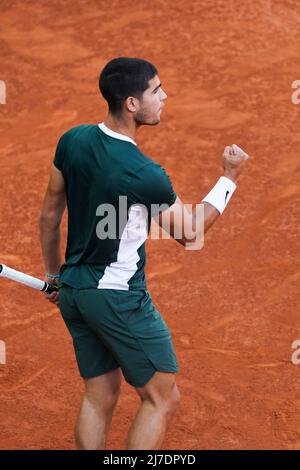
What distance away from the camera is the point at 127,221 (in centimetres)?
446

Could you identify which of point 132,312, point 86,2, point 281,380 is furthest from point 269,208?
point 86,2

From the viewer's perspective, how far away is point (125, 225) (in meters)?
4.47

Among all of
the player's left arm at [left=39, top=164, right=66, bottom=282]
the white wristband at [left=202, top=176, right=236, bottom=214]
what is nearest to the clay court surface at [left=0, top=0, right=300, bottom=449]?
the player's left arm at [left=39, top=164, right=66, bottom=282]

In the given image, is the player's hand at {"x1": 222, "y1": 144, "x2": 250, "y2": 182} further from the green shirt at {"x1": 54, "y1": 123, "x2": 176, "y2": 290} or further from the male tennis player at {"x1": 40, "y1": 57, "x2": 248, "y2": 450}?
the green shirt at {"x1": 54, "y1": 123, "x2": 176, "y2": 290}

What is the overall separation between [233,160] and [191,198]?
3672 millimetres

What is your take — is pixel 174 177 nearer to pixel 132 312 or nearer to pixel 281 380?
pixel 281 380

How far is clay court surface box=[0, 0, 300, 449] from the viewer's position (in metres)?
5.92

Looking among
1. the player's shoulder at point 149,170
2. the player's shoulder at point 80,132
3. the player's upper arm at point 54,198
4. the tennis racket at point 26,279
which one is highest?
the player's shoulder at point 80,132

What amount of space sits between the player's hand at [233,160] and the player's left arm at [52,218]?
0.77m

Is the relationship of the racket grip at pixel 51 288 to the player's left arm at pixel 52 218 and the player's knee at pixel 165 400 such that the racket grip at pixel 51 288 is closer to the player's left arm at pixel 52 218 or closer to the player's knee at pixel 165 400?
the player's left arm at pixel 52 218

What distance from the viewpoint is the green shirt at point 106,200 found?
4375 millimetres

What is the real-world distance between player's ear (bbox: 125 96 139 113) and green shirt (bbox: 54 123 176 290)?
13cm

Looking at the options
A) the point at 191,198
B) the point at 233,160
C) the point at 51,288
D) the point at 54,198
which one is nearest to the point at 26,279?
the point at 51,288

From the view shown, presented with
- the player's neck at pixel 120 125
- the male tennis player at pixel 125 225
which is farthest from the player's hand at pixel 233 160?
the player's neck at pixel 120 125
